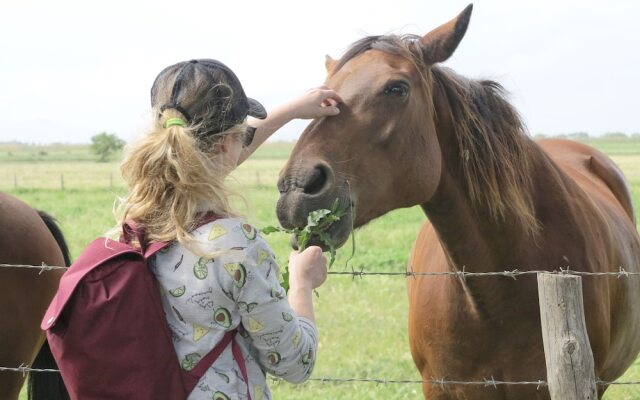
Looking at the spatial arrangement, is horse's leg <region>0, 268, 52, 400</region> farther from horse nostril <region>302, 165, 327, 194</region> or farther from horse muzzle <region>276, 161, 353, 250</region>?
horse nostril <region>302, 165, 327, 194</region>

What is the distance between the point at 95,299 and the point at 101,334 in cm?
8

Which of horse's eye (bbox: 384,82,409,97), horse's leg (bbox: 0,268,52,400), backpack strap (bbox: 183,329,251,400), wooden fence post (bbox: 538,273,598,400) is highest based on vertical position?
horse's eye (bbox: 384,82,409,97)

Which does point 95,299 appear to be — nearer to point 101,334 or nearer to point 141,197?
point 101,334

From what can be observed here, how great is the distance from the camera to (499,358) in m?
3.79

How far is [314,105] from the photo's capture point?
322 cm

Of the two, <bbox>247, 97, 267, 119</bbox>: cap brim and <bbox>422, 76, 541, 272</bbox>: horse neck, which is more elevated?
<bbox>247, 97, 267, 119</bbox>: cap brim

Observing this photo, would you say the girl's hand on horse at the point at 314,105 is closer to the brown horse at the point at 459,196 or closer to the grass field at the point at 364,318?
the brown horse at the point at 459,196

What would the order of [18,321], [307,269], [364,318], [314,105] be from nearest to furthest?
[307,269] → [314,105] → [18,321] → [364,318]

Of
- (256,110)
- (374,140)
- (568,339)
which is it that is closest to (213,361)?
(256,110)

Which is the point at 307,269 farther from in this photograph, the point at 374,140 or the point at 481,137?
the point at 481,137

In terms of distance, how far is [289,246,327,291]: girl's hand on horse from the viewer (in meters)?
2.22

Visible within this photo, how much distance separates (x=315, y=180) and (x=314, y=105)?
30 cm

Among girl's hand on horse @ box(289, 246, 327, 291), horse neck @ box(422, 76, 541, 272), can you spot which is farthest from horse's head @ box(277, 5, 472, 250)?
girl's hand on horse @ box(289, 246, 327, 291)

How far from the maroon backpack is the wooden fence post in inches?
51.6
